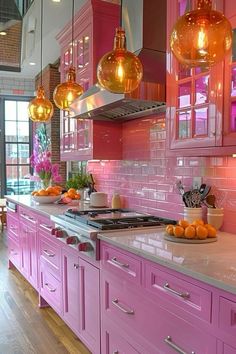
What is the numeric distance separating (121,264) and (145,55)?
1.48 metres

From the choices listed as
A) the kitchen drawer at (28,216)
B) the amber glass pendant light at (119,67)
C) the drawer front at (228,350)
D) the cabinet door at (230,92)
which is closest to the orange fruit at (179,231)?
the cabinet door at (230,92)

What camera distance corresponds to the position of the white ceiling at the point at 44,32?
5.31 m

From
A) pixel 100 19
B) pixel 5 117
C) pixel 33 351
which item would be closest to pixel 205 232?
pixel 33 351

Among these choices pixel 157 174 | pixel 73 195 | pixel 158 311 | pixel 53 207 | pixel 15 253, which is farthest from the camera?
pixel 15 253

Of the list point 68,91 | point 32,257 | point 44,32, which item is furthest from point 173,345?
point 44,32

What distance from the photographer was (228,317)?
4.31ft

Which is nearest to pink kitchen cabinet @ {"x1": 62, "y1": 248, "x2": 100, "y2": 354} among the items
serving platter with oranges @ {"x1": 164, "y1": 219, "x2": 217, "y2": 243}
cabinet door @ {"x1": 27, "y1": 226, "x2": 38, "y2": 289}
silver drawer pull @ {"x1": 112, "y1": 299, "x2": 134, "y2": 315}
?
silver drawer pull @ {"x1": 112, "y1": 299, "x2": 134, "y2": 315}

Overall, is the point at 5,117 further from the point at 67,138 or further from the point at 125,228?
the point at 125,228

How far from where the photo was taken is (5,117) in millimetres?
8703

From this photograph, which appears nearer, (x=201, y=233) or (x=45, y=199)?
(x=201, y=233)

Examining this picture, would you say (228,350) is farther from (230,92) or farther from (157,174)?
(157,174)

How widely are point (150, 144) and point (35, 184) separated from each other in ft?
19.2

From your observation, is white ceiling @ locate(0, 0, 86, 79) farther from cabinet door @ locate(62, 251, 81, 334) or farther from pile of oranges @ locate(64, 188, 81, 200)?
cabinet door @ locate(62, 251, 81, 334)

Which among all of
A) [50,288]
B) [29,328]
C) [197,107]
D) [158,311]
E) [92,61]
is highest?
[92,61]
